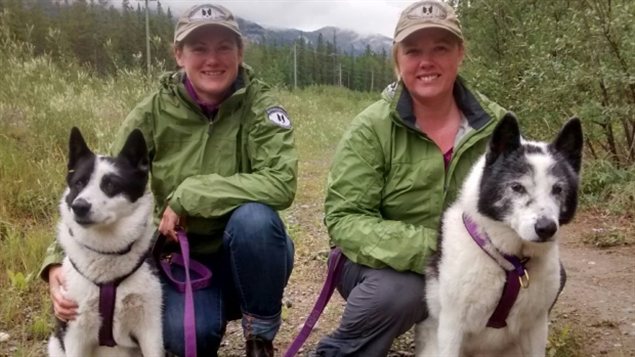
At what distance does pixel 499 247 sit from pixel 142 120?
1716mm

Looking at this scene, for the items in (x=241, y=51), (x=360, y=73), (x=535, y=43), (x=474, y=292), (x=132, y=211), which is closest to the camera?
(x=474, y=292)

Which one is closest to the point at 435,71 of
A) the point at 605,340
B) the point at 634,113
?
the point at 605,340

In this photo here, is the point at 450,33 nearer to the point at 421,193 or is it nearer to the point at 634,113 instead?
the point at 421,193

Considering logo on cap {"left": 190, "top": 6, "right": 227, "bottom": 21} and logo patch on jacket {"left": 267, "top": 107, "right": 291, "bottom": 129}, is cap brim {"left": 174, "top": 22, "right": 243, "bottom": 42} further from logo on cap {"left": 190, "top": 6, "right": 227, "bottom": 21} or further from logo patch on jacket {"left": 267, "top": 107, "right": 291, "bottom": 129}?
logo patch on jacket {"left": 267, "top": 107, "right": 291, "bottom": 129}

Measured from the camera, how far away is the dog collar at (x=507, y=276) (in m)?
2.36

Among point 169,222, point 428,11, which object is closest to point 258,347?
point 169,222

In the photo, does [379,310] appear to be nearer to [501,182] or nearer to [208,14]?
[501,182]

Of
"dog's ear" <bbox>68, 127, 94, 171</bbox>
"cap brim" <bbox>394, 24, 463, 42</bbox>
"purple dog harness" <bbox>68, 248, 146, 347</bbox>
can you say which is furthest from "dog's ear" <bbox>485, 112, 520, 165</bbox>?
"dog's ear" <bbox>68, 127, 94, 171</bbox>

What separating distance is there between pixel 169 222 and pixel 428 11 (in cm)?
152

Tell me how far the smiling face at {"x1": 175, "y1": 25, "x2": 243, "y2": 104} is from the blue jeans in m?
0.57

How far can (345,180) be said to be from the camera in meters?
2.82

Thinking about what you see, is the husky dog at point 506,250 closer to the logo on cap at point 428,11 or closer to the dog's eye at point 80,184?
the logo on cap at point 428,11

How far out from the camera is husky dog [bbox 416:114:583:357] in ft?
7.54

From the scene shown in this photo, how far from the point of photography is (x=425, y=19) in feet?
9.00
